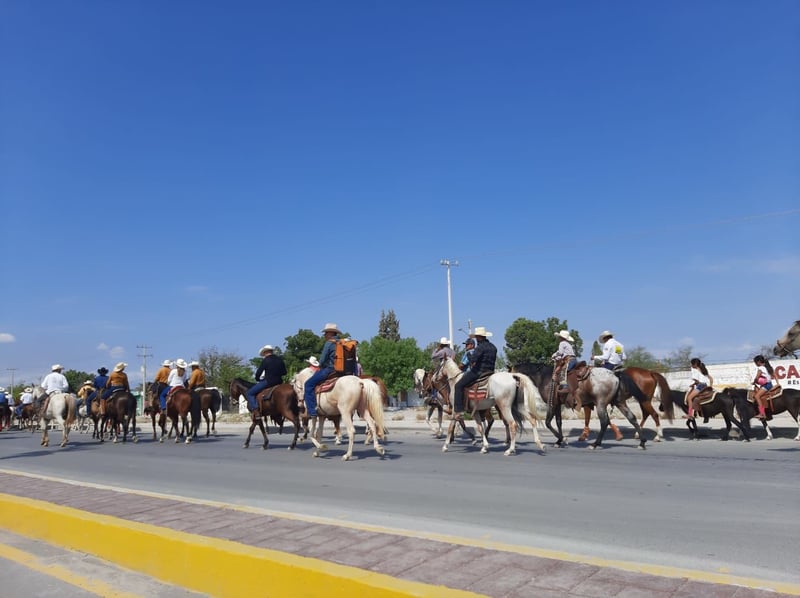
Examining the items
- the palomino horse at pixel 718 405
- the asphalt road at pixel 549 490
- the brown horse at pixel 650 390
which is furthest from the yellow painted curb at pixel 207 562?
the palomino horse at pixel 718 405

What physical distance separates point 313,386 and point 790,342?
371 inches

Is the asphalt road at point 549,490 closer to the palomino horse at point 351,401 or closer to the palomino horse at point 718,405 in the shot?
the palomino horse at point 351,401

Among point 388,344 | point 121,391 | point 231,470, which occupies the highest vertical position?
point 388,344

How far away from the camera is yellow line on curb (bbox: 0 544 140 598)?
481 centimetres

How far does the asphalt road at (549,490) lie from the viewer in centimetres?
551

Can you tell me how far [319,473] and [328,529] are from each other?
5.20m

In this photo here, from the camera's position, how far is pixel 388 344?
7069 centimetres

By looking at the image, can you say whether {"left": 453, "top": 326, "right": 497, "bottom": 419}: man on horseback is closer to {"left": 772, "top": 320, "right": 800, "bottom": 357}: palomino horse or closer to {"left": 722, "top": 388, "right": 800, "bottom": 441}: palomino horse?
{"left": 772, "top": 320, "right": 800, "bottom": 357}: palomino horse

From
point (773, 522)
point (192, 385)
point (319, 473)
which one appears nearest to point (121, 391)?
point (192, 385)

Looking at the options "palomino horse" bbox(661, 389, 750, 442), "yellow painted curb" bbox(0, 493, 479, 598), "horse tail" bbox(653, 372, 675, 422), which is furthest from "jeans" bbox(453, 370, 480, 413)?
"yellow painted curb" bbox(0, 493, 479, 598)

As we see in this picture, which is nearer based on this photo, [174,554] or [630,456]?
[174,554]

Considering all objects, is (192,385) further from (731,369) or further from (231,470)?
(731,369)

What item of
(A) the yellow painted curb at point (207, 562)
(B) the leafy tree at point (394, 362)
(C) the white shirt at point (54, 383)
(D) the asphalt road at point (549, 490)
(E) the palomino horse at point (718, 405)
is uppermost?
(B) the leafy tree at point (394, 362)

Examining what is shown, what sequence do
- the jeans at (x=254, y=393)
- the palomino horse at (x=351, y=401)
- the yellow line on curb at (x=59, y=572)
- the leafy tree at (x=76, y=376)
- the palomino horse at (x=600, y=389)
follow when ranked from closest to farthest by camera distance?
1. the yellow line on curb at (x=59, y=572)
2. the palomino horse at (x=351, y=401)
3. the palomino horse at (x=600, y=389)
4. the jeans at (x=254, y=393)
5. the leafy tree at (x=76, y=376)
